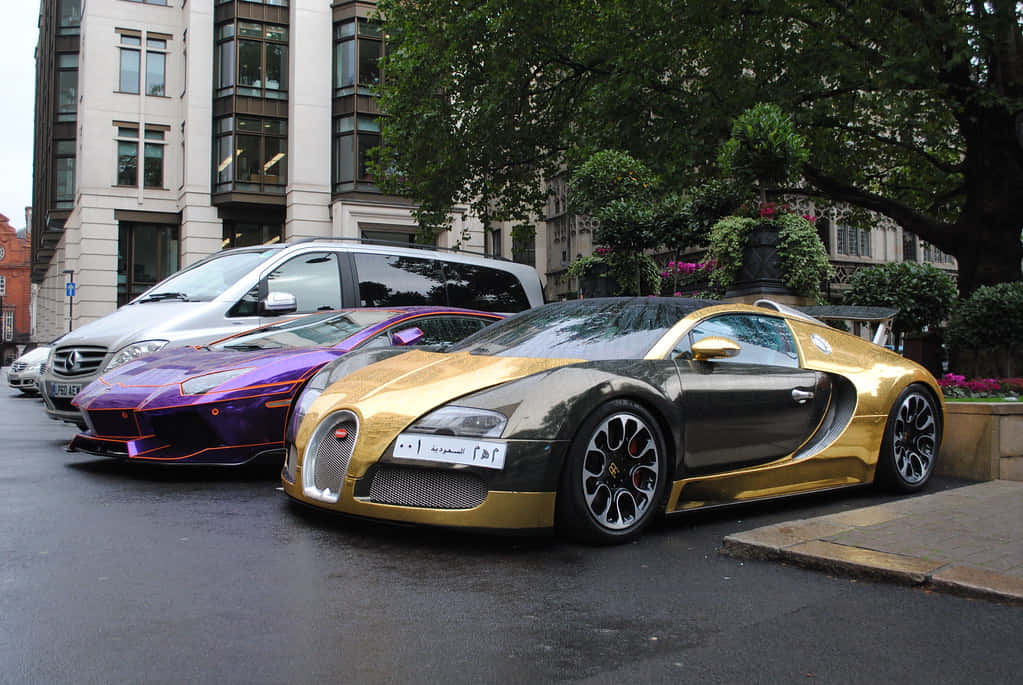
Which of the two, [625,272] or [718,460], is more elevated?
[625,272]

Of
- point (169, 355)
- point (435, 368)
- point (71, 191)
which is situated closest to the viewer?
point (435, 368)

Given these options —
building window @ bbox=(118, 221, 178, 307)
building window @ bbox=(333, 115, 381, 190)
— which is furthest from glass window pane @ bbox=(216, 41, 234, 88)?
building window @ bbox=(118, 221, 178, 307)

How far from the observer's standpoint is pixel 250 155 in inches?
1236

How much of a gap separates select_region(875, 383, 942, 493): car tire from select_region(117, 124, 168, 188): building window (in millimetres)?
30625

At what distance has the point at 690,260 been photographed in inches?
1355

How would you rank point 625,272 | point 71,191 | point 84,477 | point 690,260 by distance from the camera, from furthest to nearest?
point 71,191
point 690,260
point 625,272
point 84,477

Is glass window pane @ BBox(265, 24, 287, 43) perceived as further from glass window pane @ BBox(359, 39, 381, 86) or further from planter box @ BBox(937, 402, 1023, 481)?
planter box @ BBox(937, 402, 1023, 481)

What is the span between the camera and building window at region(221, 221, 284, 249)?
32000 mm

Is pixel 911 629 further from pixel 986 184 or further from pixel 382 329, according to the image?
pixel 986 184

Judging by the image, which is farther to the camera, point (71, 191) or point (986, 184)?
point (71, 191)

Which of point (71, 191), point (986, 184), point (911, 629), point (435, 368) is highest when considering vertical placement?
point (71, 191)

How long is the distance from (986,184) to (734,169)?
831 cm

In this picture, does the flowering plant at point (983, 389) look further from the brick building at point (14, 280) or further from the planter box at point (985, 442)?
the brick building at point (14, 280)

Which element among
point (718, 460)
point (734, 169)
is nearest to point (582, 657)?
point (718, 460)
